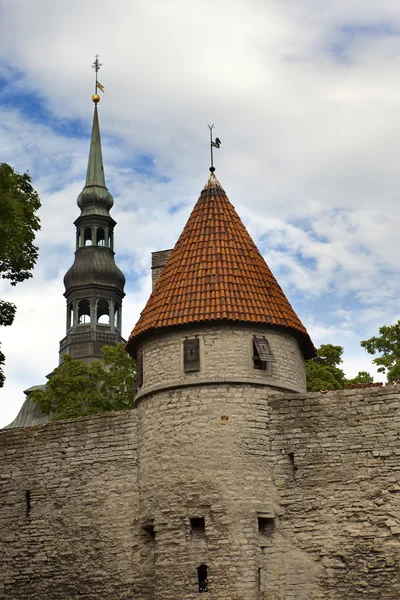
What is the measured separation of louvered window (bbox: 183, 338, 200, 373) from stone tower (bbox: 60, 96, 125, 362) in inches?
1658

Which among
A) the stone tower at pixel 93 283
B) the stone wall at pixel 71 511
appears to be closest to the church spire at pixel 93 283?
the stone tower at pixel 93 283

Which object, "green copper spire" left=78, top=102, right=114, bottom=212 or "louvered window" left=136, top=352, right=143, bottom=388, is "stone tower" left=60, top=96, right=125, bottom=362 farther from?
"louvered window" left=136, top=352, right=143, bottom=388

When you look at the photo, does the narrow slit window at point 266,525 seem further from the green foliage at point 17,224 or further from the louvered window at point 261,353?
the green foliage at point 17,224

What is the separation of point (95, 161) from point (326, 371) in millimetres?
39932

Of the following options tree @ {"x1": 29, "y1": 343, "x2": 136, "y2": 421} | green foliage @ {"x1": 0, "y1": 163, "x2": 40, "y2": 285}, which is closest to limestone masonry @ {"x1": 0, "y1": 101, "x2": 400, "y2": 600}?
green foliage @ {"x1": 0, "y1": 163, "x2": 40, "y2": 285}

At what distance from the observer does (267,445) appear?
73.1ft

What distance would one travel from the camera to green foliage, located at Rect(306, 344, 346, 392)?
108 ft

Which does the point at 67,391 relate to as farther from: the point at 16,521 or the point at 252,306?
the point at 252,306

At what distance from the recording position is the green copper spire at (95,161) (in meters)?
68.9

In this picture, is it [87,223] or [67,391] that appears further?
[87,223]

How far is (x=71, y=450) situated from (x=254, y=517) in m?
5.21

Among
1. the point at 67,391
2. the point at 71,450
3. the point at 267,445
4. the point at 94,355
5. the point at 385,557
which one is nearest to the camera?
the point at 385,557

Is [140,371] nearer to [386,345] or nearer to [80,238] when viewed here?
[386,345]

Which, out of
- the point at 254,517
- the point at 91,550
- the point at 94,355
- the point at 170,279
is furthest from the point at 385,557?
the point at 94,355
